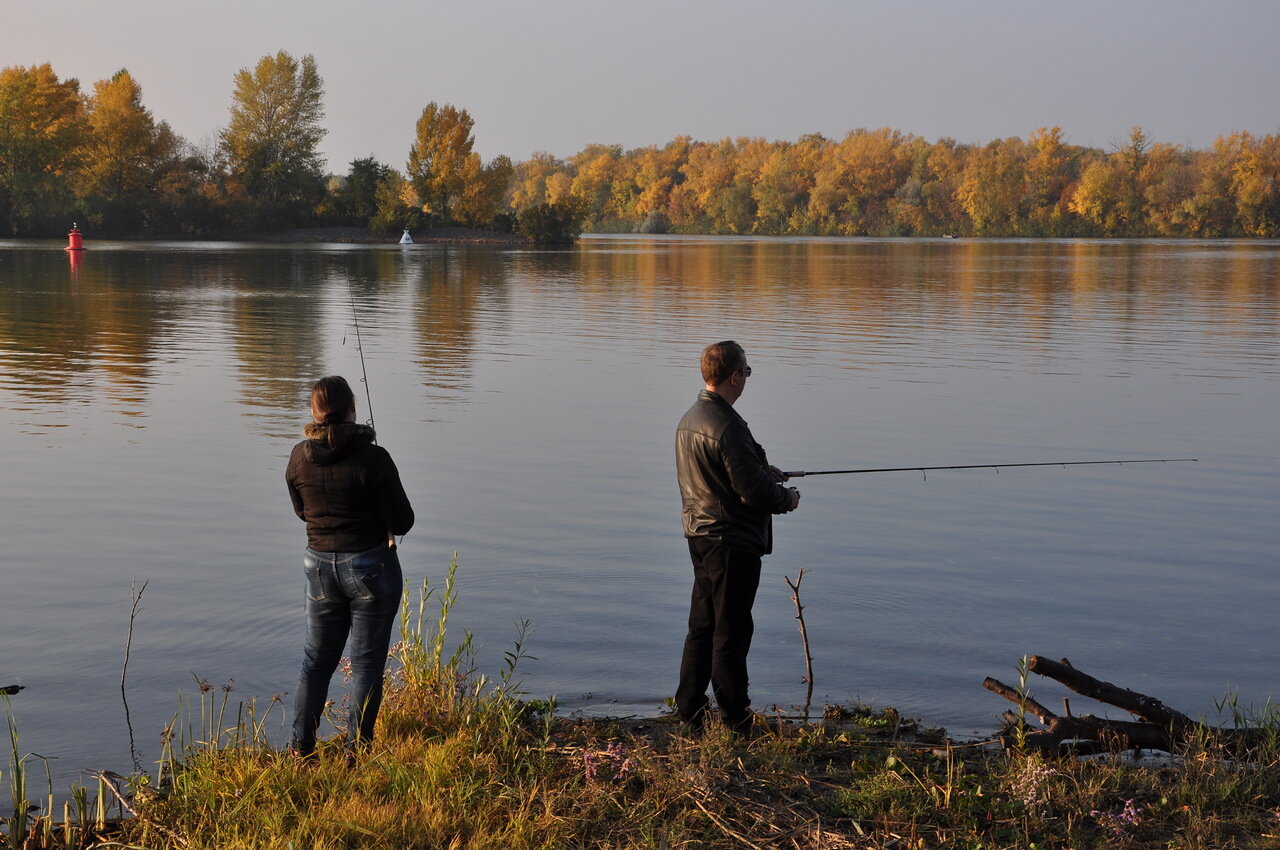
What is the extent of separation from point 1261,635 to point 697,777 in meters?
4.58

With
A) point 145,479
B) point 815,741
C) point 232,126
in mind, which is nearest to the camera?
point 815,741

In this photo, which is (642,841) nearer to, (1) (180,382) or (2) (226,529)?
(2) (226,529)

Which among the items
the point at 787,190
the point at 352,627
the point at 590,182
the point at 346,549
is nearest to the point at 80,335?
the point at 352,627

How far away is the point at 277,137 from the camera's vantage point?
104m

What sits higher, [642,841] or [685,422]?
[685,422]

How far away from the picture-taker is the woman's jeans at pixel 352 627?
5082 millimetres

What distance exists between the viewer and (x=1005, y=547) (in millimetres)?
9797

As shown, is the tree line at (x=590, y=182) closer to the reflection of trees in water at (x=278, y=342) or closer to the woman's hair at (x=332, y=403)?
the reflection of trees in water at (x=278, y=342)

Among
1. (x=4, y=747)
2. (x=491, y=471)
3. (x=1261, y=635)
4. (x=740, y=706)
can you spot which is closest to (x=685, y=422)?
(x=740, y=706)

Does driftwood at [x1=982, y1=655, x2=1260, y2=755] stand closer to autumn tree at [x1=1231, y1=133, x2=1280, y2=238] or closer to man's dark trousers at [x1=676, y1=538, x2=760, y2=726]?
man's dark trousers at [x1=676, y1=538, x2=760, y2=726]

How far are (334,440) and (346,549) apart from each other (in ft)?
1.46

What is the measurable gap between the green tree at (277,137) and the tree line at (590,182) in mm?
156

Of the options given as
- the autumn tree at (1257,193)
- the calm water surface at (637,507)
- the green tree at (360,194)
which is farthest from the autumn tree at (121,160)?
the autumn tree at (1257,193)

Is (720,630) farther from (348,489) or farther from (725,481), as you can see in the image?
(348,489)
